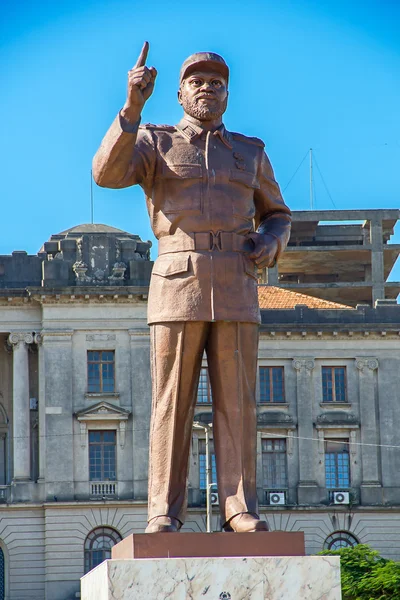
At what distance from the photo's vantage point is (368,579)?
42.1 meters

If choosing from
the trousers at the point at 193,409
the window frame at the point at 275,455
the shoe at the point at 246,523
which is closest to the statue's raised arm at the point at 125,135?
the trousers at the point at 193,409

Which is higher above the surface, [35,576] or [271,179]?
[271,179]

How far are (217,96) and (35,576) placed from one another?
156 feet

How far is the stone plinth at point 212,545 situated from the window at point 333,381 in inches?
1986

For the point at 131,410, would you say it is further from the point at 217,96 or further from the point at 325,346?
the point at 217,96

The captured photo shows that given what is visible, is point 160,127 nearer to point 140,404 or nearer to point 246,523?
point 246,523

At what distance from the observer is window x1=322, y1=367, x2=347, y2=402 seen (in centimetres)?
5984

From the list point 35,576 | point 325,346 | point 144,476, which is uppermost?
point 325,346

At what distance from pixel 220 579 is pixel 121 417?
48404mm

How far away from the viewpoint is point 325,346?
6003 centimetres

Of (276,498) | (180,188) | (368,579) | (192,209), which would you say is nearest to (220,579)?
(192,209)

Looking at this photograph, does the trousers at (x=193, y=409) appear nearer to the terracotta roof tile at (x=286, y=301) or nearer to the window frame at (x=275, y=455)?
the window frame at (x=275, y=455)

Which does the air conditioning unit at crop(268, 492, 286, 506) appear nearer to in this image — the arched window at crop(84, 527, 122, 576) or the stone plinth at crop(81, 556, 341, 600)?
the arched window at crop(84, 527, 122, 576)

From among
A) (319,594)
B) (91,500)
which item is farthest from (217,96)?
(91,500)
